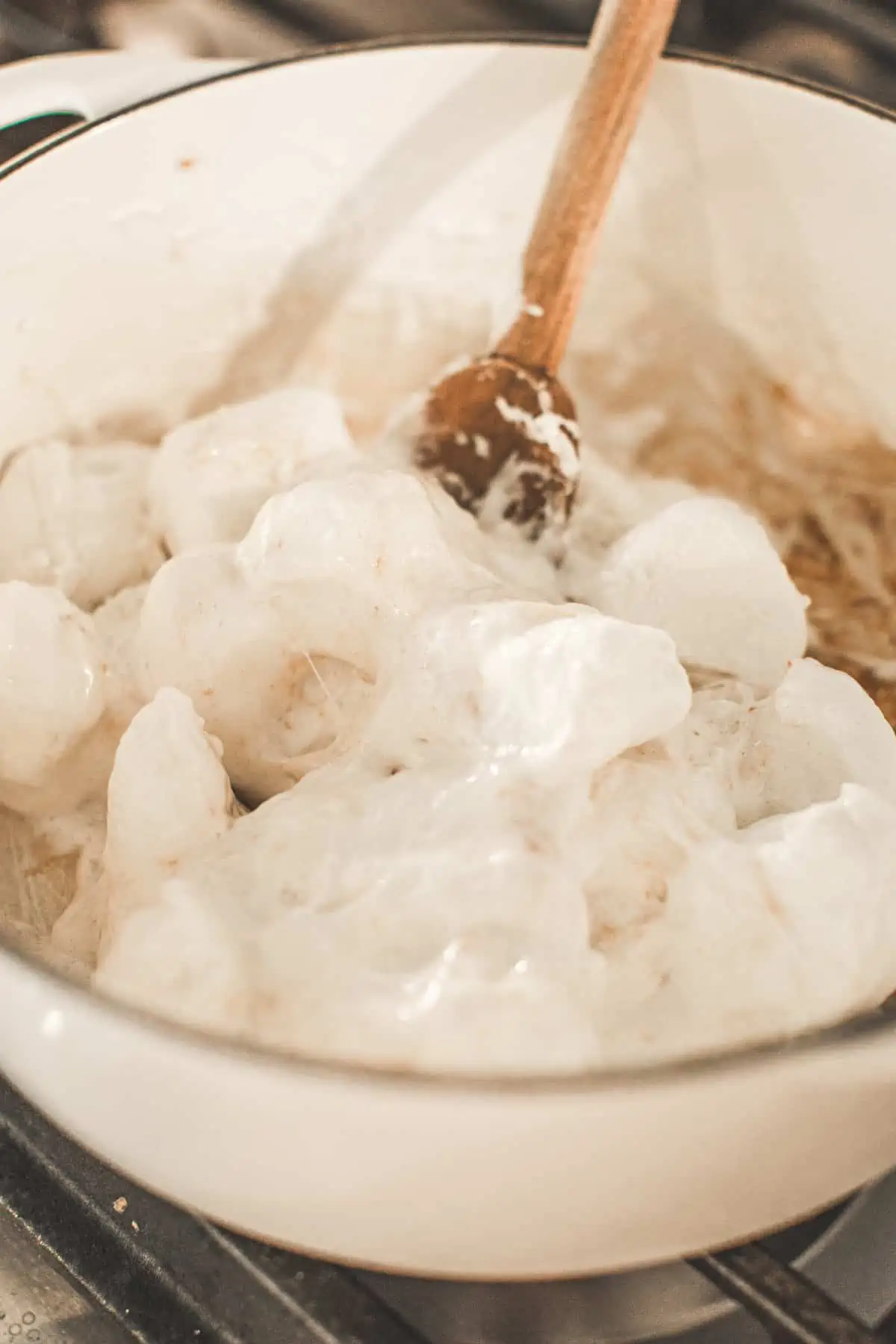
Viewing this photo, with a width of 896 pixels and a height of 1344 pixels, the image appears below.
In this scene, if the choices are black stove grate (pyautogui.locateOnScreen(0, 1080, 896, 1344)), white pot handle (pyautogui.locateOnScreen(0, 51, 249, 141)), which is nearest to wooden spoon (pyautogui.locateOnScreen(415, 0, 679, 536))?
white pot handle (pyautogui.locateOnScreen(0, 51, 249, 141))

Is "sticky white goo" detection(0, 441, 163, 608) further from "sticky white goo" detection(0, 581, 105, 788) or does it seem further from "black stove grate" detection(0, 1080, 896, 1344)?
"black stove grate" detection(0, 1080, 896, 1344)

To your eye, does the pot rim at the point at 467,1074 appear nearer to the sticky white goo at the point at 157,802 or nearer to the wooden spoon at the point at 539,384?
the sticky white goo at the point at 157,802

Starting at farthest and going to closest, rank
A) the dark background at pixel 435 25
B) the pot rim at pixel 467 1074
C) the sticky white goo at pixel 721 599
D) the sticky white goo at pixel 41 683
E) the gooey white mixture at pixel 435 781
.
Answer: the dark background at pixel 435 25
the sticky white goo at pixel 721 599
the sticky white goo at pixel 41 683
the gooey white mixture at pixel 435 781
the pot rim at pixel 467 1074

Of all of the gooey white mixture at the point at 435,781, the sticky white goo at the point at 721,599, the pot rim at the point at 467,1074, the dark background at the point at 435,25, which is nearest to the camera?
the pot rim at the point at 467,1074

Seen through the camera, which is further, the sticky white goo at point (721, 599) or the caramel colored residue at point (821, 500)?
the caramel colored residue at point (821, 500)

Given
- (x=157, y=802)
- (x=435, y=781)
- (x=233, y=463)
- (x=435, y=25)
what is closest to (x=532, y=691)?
(x=435, y=781)

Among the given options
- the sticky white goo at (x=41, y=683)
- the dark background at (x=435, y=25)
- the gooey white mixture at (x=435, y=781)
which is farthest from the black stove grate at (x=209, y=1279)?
the dark background at (x=435, y=25)

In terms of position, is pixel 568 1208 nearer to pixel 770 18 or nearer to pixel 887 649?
pixel 887 649
